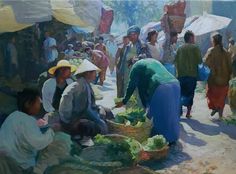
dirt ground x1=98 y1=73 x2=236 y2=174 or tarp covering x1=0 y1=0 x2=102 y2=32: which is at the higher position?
tarp covering x1=0 y1=0 x2=102 y2=32

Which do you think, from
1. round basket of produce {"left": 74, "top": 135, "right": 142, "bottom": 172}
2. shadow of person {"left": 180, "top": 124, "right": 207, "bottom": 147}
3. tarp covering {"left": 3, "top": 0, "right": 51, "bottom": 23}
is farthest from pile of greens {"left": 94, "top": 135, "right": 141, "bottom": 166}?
tarp covering {"left": 3, "top": 0, "right": 51, "bottom": 23}

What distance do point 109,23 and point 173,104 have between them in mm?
21149

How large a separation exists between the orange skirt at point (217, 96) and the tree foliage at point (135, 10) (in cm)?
3001

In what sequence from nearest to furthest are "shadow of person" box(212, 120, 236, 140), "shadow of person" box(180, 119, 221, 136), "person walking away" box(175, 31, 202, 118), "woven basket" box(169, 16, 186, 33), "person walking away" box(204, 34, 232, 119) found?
"shadow of person" box(212, 120, 236, 140) < "shadow of person" box(180, 119, 221, 136) < "person walking away" box(175, 31, 202, 118) < "person walking away" box(204, 34, 232, 119) < "woven basket" box(169, 16, 186, 33)

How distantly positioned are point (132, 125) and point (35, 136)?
2560 mm

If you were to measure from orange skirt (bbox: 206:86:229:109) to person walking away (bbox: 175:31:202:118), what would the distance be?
1.84ft

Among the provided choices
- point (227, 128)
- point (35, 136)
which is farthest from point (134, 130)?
point (227, 128)

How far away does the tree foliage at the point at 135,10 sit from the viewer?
40.2 m

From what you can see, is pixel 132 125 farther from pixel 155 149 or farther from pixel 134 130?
pixel 155 149

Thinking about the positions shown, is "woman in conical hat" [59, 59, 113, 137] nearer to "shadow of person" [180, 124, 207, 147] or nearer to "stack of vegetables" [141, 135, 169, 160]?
"stack of vegetables" [141, 135, 169, 160]

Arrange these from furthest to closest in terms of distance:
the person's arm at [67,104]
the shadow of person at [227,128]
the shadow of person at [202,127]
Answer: the shadow of person at [202,127] → the shadow of person at [227,128] → the person's arm at [67,104]

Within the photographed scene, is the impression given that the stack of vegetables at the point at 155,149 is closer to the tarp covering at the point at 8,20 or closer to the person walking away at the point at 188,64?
the person walking away at the point at 188,64

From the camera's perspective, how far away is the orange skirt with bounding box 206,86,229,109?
949 centimetres

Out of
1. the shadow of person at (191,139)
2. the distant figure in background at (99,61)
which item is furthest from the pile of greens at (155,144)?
the distant figure in background at (99,61)
